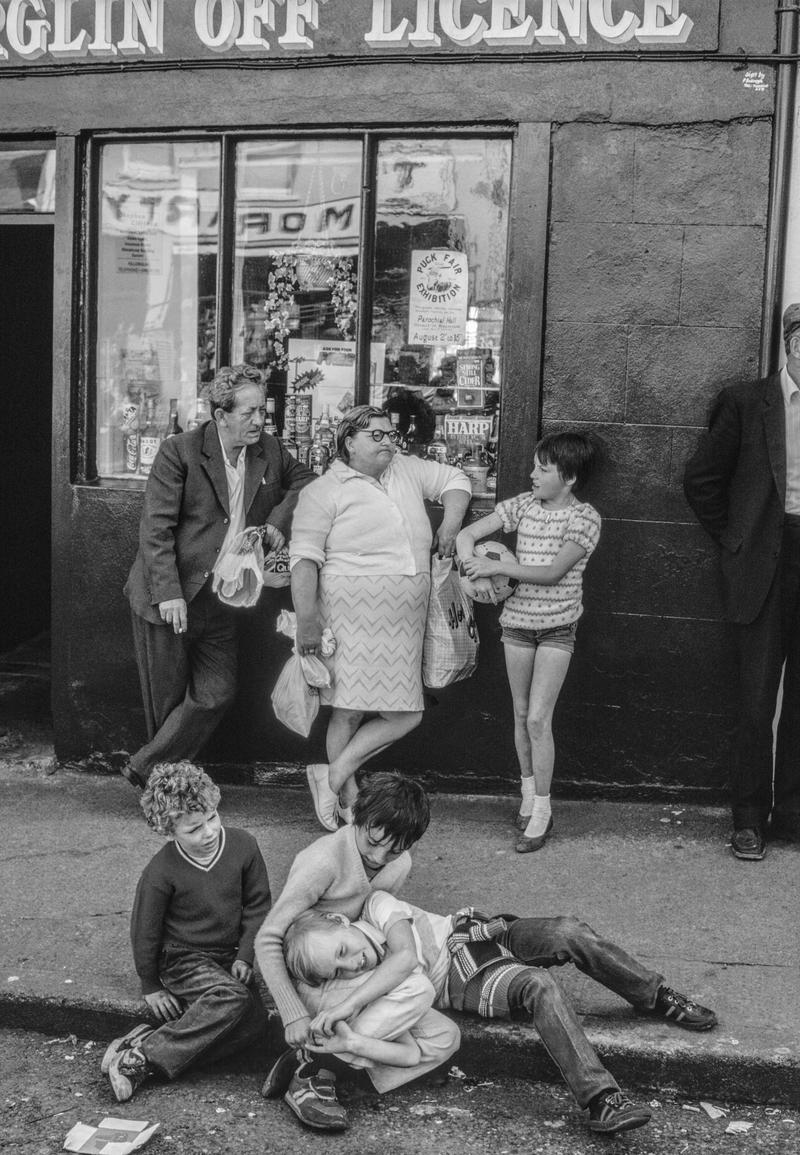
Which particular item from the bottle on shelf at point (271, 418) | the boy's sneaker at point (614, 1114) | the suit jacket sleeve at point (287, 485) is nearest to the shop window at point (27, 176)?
the bottle on shelf at point (271, 418)

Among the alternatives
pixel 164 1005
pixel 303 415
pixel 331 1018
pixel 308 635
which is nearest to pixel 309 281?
pixel 303 415

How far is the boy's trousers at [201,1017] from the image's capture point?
396 cm

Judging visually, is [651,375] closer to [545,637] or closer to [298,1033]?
[545,637]

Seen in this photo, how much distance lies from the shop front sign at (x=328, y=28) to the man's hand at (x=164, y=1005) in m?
4.02

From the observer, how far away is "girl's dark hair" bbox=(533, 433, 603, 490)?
5.38m

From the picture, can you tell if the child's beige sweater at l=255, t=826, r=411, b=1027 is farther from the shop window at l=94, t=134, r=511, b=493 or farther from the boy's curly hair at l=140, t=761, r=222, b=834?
the shop window at l=94, t=134, r=511, b=493

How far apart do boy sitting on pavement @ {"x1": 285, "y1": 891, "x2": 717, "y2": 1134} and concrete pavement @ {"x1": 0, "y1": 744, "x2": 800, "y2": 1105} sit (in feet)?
0.39

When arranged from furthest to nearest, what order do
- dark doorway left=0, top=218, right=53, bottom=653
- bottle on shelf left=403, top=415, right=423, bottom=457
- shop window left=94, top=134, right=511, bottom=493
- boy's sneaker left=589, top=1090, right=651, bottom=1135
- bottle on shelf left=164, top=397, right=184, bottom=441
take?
dark doorway left=0, top=218, right=53, bottom=653, bottle on shelf left=164, top=397, right=184, bottom=441, bottle on shelf left=403, top=415, right=423, bottom=457, shop window left=94, top=134, right=511, bottom=493, boy's sneaker left=589, top=1090, right=651, bottom=1135

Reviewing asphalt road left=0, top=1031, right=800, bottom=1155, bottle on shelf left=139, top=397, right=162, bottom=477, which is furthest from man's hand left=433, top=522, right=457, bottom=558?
asphalt road left=0, top=1031, right=800, bottom=1155

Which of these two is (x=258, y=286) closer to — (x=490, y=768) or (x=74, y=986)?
(x=490, y=768)

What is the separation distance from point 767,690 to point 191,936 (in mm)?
2647

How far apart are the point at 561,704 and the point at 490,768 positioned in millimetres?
455

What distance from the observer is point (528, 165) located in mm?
5848

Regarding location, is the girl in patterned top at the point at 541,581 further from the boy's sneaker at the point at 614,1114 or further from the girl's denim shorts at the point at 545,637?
the boy's sneaker at the point at 614,1114
